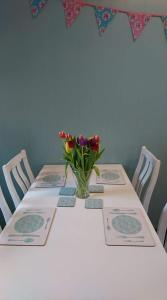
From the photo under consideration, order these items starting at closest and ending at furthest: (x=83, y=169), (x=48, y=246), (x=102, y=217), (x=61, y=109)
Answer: (x=48, y=246), (x=102, y=217), (x=83, y=169), (x=61, y=109)

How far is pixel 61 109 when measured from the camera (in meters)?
2.00

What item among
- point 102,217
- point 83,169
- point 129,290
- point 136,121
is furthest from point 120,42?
point 129,290

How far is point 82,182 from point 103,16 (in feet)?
4.56

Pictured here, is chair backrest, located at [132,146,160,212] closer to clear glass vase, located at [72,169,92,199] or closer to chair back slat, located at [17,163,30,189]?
clear glass vase, located at [72,169,92,199]

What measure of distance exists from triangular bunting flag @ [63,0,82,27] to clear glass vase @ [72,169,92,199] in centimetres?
128

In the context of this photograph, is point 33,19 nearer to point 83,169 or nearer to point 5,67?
point 5,67

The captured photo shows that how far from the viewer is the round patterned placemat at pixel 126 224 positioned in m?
1.05

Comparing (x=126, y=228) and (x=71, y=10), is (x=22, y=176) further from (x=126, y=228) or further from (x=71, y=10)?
(x=71, y=10)

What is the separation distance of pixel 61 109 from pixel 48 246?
1.31 m

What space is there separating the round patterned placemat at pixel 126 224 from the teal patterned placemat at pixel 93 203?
0.53 ft

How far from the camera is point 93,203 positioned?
4.34 ft

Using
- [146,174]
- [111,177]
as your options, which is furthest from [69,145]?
[146,174]

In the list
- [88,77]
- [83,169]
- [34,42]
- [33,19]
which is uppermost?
[33,19]

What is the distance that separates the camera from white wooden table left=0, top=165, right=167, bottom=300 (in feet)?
2.40
